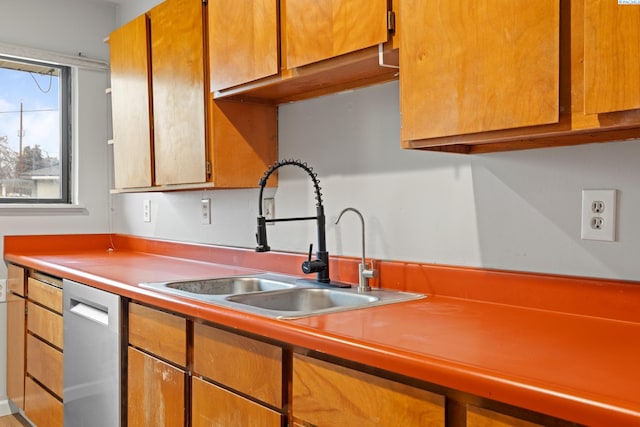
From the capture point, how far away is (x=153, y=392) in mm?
1840

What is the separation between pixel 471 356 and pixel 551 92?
52 cm

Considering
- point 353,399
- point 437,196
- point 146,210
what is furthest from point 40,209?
point 353,399

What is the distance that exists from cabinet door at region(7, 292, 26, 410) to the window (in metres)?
0.63

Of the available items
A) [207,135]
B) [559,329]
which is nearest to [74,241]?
[207,135]

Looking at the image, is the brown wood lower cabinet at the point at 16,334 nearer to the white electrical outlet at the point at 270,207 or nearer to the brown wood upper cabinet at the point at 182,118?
the brown wood upper cabinet at the point at 182,118

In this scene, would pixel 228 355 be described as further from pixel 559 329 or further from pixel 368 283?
pixel 559 329

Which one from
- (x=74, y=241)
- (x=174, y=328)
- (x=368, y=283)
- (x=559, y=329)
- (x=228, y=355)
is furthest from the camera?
(x=74, y=241)

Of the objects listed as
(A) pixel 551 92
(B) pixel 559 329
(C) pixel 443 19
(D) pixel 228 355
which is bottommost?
(D) pixel 228 355

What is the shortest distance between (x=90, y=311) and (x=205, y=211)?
79cm

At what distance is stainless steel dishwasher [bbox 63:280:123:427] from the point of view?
6.62 feet

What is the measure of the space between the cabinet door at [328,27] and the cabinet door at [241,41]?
0.06 meters

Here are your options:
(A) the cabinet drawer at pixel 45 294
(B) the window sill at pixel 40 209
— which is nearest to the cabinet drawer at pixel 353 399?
(A) the cabinet drawer at pixel 45 294

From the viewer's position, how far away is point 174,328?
172 cm

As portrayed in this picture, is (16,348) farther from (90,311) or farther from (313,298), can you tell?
(313,298)
